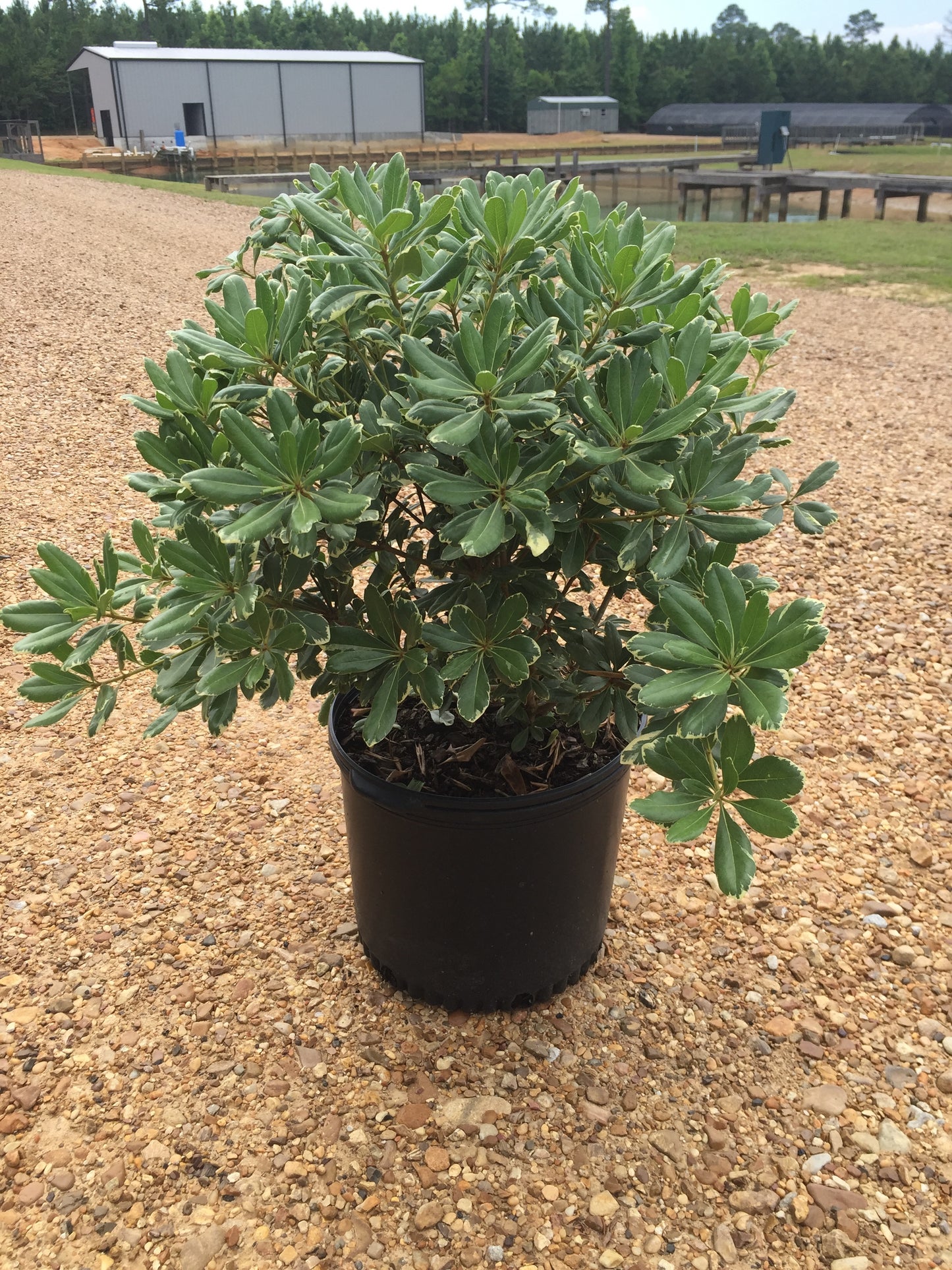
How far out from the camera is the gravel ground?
1.73 metres

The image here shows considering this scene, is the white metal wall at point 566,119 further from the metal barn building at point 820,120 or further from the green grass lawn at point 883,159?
the green grass lawn at point 883,159

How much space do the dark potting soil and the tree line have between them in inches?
2529

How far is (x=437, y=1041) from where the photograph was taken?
2.07 m

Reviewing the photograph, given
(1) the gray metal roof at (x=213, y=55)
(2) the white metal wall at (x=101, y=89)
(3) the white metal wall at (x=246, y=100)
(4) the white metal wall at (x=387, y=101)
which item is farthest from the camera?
(4) the white metal wall at (x=387, y=101)

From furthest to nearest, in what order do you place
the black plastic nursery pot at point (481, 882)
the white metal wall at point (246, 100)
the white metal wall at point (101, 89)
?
the white metal wall at point (246, 100) → the white metal wall at point (101, 89) → the black plastic nursery pot at point (481, 882)

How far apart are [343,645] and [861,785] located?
2001mm

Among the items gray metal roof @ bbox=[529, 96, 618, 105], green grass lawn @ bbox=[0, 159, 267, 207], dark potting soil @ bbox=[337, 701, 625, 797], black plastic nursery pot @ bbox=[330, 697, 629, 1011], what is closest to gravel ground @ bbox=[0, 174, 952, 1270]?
black plastic nursery pot @ bbox=[330, 697, 629, 1011]

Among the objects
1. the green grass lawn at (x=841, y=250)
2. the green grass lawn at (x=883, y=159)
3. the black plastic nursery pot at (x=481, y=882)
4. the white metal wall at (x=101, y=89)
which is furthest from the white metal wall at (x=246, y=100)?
the black plastic nursery pot at (x=481, y=882)

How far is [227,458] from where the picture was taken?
1.54m

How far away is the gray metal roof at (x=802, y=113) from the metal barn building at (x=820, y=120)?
0.04 meters

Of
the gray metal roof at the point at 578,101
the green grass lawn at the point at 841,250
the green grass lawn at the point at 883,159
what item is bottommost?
the green grass lawn at the point at 841,250

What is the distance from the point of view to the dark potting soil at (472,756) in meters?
1.99

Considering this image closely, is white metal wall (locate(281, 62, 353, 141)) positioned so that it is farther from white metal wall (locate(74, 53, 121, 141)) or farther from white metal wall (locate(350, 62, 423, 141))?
white metal wall (locate(74, 53, 121, 141))

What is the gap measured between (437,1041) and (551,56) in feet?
259
